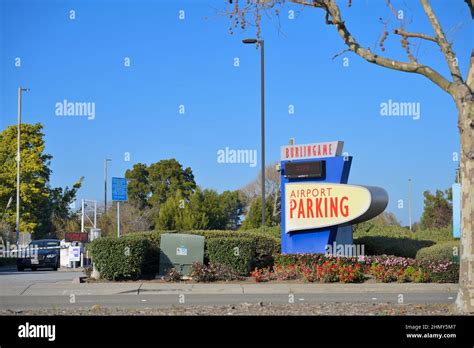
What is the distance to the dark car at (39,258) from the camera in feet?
108

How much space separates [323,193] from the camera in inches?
918

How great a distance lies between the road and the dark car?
12.8 m

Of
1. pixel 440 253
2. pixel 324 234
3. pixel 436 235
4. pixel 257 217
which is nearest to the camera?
pixel 440 253

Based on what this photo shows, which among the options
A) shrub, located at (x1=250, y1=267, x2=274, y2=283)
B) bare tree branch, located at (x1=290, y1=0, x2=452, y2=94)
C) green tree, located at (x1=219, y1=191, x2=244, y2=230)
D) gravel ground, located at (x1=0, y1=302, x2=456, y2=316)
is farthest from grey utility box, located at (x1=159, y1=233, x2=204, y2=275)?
green tree, located at (x1=219, y1=191, x2=244, y2=230)

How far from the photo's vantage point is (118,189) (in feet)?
71.9

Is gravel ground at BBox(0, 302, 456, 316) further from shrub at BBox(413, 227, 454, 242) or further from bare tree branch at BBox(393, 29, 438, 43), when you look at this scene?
shrub at BBox(413, 227, 454, 242)

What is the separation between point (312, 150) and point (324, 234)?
9.24 ft

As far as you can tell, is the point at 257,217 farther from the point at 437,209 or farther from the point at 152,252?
the point at 152,252

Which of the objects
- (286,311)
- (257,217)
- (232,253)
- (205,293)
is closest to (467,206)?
(286,311)

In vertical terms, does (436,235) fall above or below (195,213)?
below

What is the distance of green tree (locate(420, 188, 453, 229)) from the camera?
53.8m

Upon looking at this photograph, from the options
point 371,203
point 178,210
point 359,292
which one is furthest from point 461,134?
point 178,210

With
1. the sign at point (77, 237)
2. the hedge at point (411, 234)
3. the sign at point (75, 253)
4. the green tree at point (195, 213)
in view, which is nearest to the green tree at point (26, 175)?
the green tree at point (195, 213)
